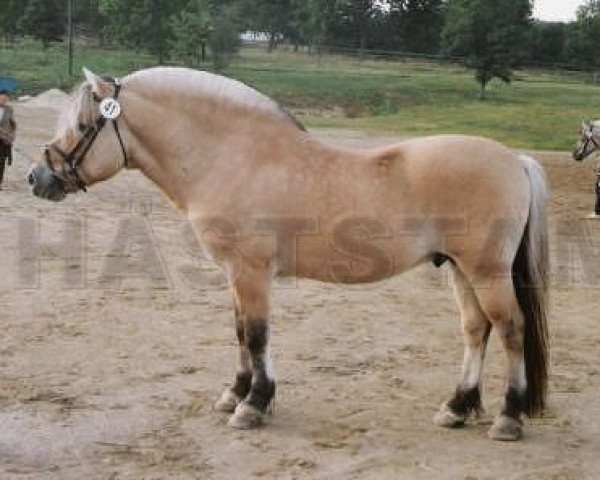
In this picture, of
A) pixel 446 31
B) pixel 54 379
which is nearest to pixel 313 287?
pixel 54 379

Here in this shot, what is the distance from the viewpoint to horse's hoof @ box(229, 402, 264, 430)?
15.6 ft

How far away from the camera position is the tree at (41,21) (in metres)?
41.8

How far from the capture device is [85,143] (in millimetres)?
4578

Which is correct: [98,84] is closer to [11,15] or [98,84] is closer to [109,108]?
[109,108]

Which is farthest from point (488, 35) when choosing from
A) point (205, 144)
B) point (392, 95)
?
point (205, 144)

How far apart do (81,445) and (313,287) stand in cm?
381

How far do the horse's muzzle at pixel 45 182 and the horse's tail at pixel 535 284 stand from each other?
2.59 meters

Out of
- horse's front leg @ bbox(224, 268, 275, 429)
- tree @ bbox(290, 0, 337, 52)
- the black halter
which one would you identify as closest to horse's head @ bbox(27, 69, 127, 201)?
the black halter

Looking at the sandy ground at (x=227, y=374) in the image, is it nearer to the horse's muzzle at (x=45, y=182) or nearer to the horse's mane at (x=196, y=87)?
the horse's muzzle at (x=45, y=182)

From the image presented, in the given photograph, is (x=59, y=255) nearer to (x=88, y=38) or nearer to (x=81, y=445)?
(x=81, y=445)

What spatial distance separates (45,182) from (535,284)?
278 centimetres

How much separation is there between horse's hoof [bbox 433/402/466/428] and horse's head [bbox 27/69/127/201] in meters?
2.36

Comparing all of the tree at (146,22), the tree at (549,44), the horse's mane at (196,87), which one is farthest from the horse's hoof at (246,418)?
the tree at (549,44)

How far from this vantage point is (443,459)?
14.5 feet
